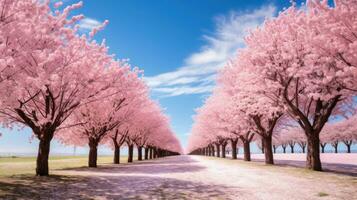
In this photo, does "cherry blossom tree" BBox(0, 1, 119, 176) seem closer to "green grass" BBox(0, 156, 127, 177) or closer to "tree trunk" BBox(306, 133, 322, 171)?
"green grass" BBox(0, 156, 127, 177)

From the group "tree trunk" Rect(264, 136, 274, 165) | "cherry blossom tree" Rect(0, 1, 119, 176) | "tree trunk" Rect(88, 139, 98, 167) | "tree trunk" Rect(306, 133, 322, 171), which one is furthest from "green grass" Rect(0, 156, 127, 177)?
"tree trunk" Rect(264, 136, 274, 165)

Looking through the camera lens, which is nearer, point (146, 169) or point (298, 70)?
point (298, 70)

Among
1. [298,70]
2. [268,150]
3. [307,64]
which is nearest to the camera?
[307,64]

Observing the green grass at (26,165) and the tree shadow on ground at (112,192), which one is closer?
the tree shadow on ground at (112,192)

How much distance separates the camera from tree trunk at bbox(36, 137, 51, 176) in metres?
18.3

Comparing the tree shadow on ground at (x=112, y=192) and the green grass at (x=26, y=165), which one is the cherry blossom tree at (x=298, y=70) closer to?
the tree shadow on ground at (x=112, y=192)

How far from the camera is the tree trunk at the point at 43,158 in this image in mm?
18344

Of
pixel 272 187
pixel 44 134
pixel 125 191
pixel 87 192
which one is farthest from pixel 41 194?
pixel 272 187

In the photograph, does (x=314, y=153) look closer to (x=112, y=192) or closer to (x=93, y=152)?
(x=112, y=192)

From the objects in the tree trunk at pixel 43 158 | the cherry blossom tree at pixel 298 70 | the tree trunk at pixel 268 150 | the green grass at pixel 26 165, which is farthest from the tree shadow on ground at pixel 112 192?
the tree trunk at pixel 268 150

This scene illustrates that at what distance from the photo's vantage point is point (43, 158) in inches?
733

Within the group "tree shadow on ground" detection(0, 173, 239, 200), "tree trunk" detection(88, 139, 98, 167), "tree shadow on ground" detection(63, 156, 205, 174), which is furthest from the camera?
"tree trunk" detection(88, 139, 98, 167)

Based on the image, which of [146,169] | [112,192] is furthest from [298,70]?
[112,192]

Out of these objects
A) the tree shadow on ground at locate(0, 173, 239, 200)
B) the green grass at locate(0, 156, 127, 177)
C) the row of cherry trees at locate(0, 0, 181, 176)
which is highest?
the row of cherry trees at locate(0, 0, 181, 176)
